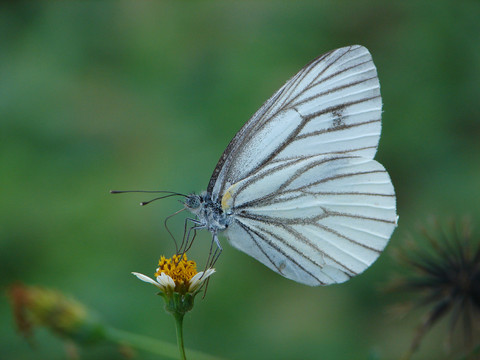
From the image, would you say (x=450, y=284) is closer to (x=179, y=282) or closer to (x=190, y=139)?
(x=179, y=282)

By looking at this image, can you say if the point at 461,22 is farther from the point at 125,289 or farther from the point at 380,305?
the point at 125,289

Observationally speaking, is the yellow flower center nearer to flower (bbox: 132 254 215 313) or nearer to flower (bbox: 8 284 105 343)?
flower (bbox: 132 254 215 313)

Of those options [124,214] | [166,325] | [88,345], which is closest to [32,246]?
[124,214]

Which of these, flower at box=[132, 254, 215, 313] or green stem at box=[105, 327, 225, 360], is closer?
flower at box=[132, 254, 215, 313]

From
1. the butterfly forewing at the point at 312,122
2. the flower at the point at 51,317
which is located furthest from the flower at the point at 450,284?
the flower at the point at 51,317

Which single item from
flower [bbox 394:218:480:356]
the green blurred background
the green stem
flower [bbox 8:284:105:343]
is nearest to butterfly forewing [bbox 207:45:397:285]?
flower [bbox 394:218:480:356]

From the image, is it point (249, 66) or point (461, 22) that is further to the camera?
point (249, 66)

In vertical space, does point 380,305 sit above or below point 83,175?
below

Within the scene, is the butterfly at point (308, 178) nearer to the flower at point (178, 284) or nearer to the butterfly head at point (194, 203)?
the butterfly head at point (194, 203)
